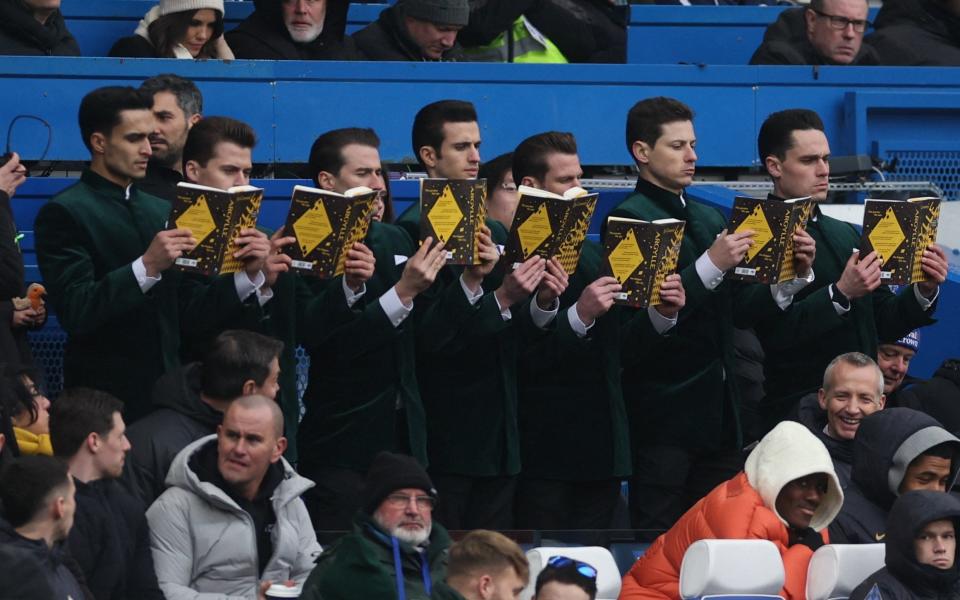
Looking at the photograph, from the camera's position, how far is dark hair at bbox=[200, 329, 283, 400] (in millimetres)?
7312

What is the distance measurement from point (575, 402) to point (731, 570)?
173cm

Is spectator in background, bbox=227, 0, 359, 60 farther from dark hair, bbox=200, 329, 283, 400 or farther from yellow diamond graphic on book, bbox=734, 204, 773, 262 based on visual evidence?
dark hair, bbox=200, 329, 283, 400

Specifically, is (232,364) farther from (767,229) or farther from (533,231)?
(767,229)

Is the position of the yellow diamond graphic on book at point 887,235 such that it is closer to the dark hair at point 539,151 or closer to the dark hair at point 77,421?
the dark hair at point 539,151

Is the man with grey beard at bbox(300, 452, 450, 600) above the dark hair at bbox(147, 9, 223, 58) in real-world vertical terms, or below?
below

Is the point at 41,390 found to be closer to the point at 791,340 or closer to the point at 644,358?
the point at 644,358

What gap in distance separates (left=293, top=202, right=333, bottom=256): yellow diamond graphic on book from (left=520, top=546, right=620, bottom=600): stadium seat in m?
1.47

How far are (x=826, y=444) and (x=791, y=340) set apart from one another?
746mm

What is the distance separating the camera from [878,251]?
8.48 meters

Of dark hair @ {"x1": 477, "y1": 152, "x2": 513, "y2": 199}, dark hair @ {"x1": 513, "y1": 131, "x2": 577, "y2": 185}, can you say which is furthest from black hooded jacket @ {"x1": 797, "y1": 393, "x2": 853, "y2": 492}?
dark hair @ {"x1": 477, "y1": 152, "x2": 513, "y2": 199}

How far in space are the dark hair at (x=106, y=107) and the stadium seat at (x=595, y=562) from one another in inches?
89.3

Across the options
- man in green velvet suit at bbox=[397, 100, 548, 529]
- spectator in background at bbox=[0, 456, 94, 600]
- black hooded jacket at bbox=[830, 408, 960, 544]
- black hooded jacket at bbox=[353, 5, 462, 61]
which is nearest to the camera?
spectator in background at bbox=[0, 456, 94, 600]

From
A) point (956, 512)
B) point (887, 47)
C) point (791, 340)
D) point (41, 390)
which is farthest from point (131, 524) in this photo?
point (887, 47)

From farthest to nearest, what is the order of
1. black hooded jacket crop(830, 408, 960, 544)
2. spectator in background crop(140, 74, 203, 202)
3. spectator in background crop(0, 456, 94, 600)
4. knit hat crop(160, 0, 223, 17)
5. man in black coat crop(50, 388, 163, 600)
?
knit hat crop(160, 0, 223, 17) < spectator in background crop(140, 74, 203, 202) < black hooded jacket crop(830, 408, 960, 544) < man in black coat crop(50, 388, 163, 600) < spectator in background crop(0, 456, 94, 600)
